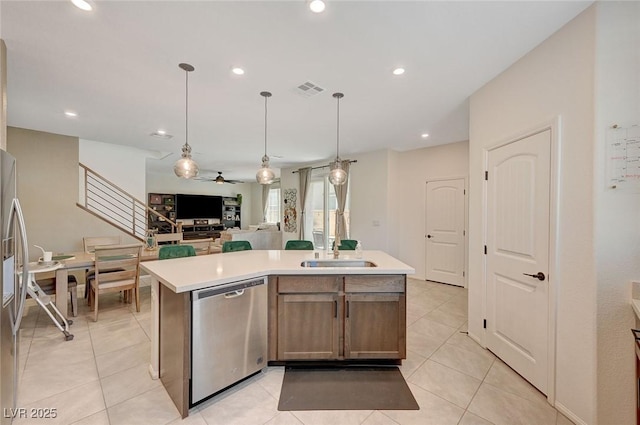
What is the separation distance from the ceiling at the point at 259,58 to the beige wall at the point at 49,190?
1.30 feet

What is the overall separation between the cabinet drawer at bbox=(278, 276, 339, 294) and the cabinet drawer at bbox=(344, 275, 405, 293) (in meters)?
0.12

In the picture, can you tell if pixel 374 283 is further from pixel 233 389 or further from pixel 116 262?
pixel 116 262

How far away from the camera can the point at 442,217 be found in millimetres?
4926

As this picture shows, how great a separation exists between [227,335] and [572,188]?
2.72 metres

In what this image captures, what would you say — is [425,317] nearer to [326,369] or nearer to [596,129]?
[326,369]

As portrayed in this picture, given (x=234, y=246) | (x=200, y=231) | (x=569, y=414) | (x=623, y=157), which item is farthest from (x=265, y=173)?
(x=200, y=231)

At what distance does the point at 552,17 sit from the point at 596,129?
2.79 feet

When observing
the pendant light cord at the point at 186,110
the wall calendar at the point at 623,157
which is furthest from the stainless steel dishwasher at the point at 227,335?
the wall calendar at the point at 623,157

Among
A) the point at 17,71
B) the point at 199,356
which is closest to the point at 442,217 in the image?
the point at 199,356

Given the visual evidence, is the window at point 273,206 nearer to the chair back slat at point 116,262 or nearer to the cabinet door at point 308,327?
the chair back slat at point 116,262

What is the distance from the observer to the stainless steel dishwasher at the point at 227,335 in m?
1.79

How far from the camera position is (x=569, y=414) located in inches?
69.0

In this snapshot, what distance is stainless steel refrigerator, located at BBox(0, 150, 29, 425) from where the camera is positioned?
142cm

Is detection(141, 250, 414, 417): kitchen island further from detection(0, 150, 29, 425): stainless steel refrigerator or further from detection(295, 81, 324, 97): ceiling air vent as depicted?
detection(295, 81, 324, 97): ceiling air vent
